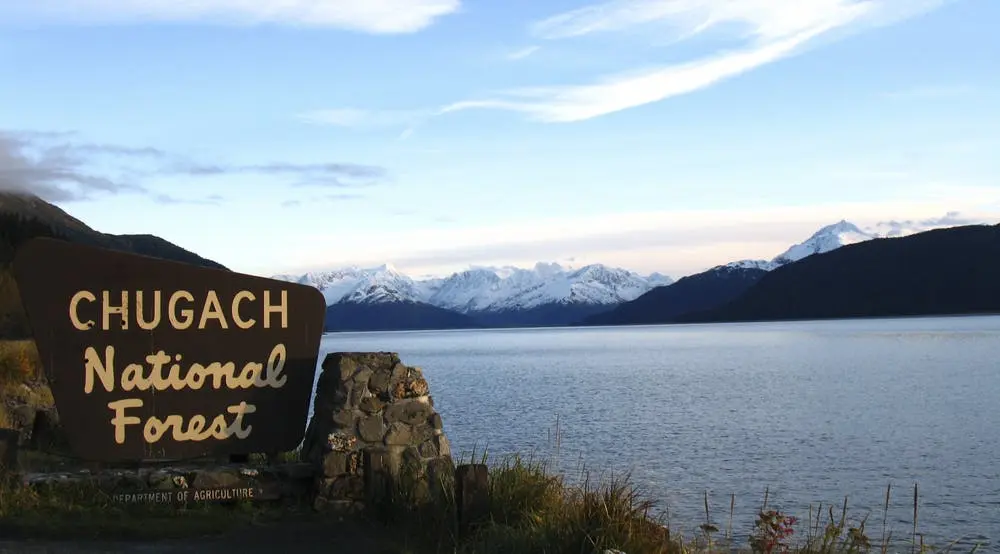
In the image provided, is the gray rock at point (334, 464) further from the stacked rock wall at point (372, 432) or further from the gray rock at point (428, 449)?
the gray rock at point (428, 449)

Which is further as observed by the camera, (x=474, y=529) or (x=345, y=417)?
(x=345, y=417)

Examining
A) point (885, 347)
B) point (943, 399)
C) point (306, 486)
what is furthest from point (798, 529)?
point (885, 347)

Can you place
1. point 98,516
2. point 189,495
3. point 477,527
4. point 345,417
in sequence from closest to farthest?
1. point 477,527
2. point 98,516
3. point 189,495
4. point 345,417

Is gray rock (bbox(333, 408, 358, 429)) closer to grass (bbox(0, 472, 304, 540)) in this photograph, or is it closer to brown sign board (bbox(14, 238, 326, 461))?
brown sign board (bbox(14, 238, 326, 461))

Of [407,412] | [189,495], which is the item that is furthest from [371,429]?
[189,495]

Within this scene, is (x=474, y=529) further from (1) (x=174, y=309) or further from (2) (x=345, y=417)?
(1) (x=174, y=309)

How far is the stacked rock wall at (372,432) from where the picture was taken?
10.8m

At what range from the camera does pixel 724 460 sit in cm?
2691

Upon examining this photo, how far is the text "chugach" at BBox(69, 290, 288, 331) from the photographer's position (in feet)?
36.3

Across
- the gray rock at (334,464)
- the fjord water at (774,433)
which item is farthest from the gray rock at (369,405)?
the fjord water at (774,433)

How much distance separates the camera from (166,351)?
11.3 meters

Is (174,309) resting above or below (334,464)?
above

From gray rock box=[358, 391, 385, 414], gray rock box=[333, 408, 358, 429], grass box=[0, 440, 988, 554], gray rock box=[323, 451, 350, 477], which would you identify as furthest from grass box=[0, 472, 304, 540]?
gray rock box=[358, 391, 385, 414]

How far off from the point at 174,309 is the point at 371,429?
262cm
